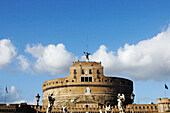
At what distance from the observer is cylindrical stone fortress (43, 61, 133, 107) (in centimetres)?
10038

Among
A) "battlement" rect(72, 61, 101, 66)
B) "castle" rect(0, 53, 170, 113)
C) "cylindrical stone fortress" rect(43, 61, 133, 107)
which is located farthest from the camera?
"battlement" rect(72, 61, 101, 66)

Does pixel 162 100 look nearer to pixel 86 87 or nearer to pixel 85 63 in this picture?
pixel 86 87

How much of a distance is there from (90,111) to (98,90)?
10780 millimetres

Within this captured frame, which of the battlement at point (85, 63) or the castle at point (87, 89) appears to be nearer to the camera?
the castle at point (87, 89)

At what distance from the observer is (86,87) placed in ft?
332

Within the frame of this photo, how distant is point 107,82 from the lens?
104 metres

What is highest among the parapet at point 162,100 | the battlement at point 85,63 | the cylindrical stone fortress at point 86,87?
the battlement at point 85,63

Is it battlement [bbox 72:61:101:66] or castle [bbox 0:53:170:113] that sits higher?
battlement [bbox 72:61:101:66]

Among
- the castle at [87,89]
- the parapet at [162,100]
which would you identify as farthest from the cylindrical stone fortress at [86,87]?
the parapet at [162,100]

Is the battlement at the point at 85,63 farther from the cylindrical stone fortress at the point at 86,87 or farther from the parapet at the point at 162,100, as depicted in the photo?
the parapet at the point at 162,100

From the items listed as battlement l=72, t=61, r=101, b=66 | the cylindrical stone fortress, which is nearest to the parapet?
the cylindrical stone fortress

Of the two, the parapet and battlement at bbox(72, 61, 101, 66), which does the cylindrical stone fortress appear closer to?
Answer: battlement at bbox(72, 61, 101, 66)

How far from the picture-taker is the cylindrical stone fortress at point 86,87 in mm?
100375

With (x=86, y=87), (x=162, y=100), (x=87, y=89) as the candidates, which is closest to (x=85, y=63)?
(x=86, y=87)
